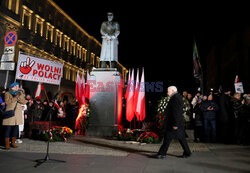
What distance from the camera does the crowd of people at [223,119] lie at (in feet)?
29.7

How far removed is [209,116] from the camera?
376 inches

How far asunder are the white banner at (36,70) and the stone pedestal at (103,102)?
1936mm

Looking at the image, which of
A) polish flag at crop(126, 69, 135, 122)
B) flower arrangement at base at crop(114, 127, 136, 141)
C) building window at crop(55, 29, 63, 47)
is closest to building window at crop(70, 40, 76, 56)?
building window at crop(55, 29, 63, 47)

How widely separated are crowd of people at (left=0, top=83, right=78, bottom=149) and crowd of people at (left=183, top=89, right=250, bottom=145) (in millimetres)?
5732

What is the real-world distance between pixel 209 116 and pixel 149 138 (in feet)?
8.16

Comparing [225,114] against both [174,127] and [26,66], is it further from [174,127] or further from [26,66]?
[26,66]

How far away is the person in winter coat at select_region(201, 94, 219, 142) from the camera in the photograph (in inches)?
376

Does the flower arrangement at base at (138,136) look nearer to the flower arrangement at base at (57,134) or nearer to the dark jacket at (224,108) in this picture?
the flower arrangement at base at (57,134)

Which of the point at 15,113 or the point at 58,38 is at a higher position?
the point at 58,38

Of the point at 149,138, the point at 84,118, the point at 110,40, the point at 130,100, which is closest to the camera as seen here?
the point at 149,138

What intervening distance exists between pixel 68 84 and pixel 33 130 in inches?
1197

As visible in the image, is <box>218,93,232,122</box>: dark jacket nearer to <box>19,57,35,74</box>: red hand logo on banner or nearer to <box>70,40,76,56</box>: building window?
<box>19,57,35,74</box>: red hand logo on banner

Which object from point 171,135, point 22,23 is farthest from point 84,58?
point 171,135

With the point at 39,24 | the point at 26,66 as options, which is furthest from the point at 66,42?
the point at 26,66
